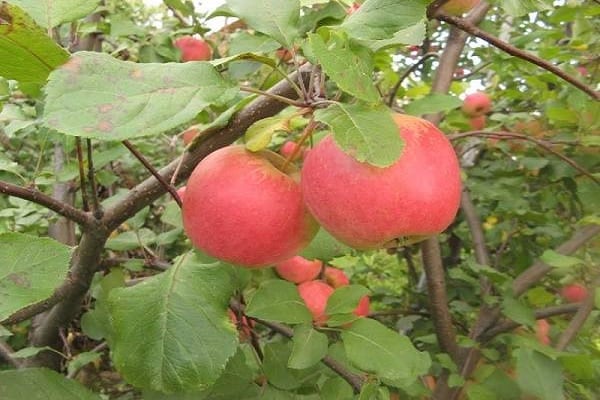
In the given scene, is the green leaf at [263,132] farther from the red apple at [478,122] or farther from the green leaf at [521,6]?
the red apple at [478,122]

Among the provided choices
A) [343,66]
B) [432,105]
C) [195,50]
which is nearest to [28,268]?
[343,66]

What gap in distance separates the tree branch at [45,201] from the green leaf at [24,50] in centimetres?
20

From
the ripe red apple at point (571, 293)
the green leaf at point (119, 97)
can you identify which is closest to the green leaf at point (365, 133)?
the green leaf at point (119, 97)

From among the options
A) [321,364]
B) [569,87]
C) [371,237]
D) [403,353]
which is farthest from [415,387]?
[569,87]

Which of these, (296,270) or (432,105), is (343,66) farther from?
(296,270)

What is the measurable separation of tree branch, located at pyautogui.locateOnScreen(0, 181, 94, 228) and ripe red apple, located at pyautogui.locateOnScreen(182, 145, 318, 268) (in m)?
0.17

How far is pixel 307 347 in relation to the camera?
0.88 metres

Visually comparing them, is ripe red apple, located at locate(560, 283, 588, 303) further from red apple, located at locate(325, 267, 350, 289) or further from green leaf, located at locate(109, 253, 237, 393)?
green leaf, located at locate(109, 253, 237, 393)

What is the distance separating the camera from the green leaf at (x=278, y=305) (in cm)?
89

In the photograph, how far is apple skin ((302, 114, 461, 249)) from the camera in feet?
2.23

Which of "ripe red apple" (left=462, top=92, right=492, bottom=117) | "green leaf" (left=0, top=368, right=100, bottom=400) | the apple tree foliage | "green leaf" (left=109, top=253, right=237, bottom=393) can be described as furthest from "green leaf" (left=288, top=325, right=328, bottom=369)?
"ripe red apple" (left=462, top=92, right=492, bottom=117)

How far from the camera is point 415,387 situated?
3.76 feet

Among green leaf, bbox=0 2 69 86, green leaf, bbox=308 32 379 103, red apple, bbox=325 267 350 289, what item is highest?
green leaf, bbox=0 2 69 86

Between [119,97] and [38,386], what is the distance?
46cm
